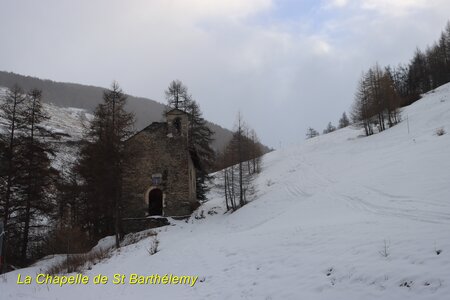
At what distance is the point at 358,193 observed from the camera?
17.3m

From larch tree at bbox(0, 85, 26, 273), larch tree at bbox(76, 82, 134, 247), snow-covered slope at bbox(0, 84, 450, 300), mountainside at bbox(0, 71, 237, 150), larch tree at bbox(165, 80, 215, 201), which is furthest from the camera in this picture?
mountainside at bbox(0, 71, 237, 150)

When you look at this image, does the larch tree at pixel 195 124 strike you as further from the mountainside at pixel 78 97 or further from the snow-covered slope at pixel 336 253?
the mountainside at pixel 78 97

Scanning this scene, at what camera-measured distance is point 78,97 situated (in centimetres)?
13488

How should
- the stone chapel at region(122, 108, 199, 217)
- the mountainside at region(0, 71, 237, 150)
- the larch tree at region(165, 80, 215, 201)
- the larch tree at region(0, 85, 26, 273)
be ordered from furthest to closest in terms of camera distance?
the mountainside at region(0, 71, 237, 150)
the larch tree at region(165, 80, 215, 201)
the stone chapel at region(122, 108, 199, 217)
the larch tree at region(0, 85, 26, 273)

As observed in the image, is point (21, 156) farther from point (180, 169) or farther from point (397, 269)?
point (397, 269)

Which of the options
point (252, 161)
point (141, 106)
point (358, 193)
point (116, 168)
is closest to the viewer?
point (358, 193)

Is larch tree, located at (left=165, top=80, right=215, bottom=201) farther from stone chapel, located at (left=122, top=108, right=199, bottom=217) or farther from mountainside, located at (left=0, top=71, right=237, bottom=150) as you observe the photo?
mountainside, located at (left=0, top=71, right=237, bottom=150)

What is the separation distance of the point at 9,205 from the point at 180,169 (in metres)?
12.2

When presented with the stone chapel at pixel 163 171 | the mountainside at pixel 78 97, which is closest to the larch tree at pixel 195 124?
the stone chapel at pixel 163 171

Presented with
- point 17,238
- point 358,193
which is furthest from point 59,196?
point 358,193

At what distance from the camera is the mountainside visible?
12156 cm

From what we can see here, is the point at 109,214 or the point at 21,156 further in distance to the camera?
the point at 109,214

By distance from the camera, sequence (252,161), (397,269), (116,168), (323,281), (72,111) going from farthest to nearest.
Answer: (72,111), (252,161), (116,168), (323,281), (397,269)

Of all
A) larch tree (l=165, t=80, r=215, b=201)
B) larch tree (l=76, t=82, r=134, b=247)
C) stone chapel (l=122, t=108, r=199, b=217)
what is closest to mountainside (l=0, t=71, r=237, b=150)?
larch tree (l=165, t=80, r=215, b=201)
